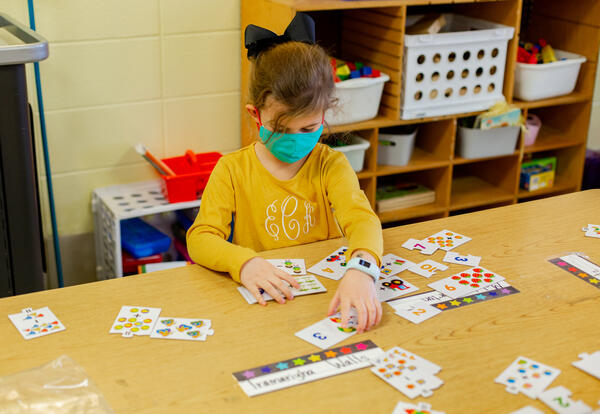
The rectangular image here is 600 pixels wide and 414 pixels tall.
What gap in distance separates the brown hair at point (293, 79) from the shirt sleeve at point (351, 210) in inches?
7.6

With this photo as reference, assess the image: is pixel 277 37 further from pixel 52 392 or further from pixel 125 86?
pixel 125 86

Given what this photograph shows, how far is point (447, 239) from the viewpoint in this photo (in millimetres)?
1686

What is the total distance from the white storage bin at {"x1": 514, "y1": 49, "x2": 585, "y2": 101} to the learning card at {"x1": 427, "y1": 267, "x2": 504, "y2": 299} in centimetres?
171

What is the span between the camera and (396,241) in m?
1.68

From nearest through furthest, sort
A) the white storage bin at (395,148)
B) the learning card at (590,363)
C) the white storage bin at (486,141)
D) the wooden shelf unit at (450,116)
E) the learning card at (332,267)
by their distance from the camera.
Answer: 1. the learning card at (590,363)
2. the learning card at (332,267)
3. the wooden shelf unit at (450,116)
4. the white storage bin at (395,148)
5. the white storage bin at (486,141)

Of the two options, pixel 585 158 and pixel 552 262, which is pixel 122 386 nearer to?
pixel 552 262

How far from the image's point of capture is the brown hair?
60.9 inches

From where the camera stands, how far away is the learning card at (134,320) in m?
1.28

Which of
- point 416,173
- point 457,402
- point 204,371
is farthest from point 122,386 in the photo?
point 416,173

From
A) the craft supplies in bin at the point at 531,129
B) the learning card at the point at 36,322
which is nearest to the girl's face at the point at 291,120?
the learning card at the point at 36,322

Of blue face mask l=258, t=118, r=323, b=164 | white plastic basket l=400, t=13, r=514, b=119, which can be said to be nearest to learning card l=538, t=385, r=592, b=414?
blue face mask l=258, t=118, r=323, b=164

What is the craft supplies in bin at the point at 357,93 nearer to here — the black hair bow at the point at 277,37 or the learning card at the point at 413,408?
the black hair bow at the point at 277,37

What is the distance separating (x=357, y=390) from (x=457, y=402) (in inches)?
6.1

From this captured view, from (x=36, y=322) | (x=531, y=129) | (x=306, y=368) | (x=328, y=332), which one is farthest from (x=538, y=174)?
(x=36, y=322)
